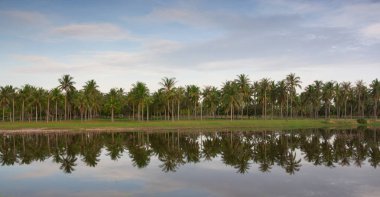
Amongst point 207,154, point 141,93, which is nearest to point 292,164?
point 207,154

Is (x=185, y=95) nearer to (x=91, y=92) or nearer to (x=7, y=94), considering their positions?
(x=91, y=92)

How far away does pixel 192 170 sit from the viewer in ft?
116

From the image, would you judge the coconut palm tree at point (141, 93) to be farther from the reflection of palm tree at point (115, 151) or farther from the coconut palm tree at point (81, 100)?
the reflection of palm tree at point (115, 151)

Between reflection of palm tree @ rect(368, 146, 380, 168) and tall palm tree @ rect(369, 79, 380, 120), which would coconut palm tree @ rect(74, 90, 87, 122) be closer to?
reflection of palm tree @ rect(368, 146, 380, 168)

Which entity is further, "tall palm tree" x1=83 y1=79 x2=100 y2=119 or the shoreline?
"tall palm tree" x1=83 y1=79 x2=100 y2=119

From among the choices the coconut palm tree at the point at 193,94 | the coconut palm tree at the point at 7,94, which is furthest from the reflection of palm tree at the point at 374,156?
the coconut palm tree at the point at 7,94

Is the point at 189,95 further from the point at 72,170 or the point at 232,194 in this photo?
the point at 232,194

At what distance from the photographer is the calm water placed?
27.0 metres

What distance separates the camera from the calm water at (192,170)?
27.0 metres

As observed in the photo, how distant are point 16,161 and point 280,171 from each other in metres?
29.8

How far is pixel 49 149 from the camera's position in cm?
5250

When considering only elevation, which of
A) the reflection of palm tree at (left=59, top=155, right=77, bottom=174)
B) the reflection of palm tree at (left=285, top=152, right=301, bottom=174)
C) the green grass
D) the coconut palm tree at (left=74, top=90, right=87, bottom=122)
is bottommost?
the reflection of palm tree at (left=59, top=155, right=77, bottom=174)

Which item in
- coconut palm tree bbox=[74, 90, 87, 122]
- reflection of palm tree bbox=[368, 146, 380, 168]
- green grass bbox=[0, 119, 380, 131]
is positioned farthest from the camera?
coconut palm tree bbox=[74, 90, 87, 122]

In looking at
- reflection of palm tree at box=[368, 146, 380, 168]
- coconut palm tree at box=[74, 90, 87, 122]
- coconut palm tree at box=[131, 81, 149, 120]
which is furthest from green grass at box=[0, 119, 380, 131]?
reflection of palm tree at box=[368, 146, 380, 168]
